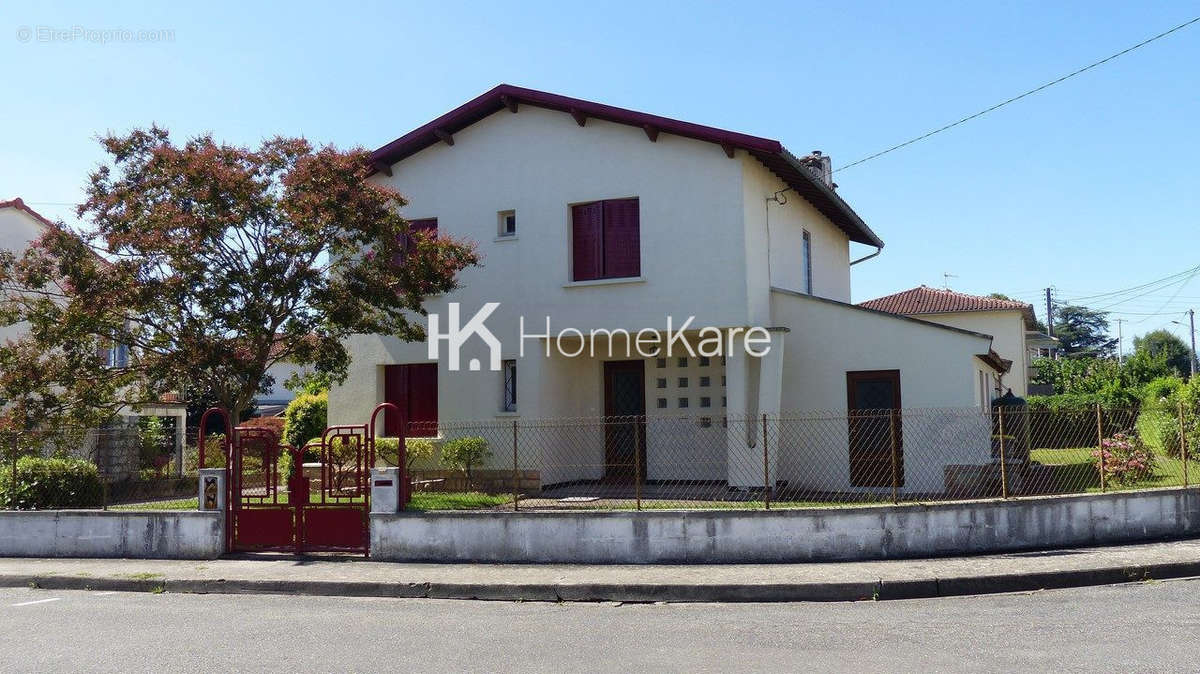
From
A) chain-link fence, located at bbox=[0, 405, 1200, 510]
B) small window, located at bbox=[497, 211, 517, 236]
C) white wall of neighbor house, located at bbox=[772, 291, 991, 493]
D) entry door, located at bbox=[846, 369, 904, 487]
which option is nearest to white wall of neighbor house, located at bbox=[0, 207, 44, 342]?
chain-link fence, located at bbox=[0, 405, 1200, 510]

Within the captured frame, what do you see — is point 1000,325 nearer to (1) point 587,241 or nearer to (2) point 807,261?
(2) point 807,261

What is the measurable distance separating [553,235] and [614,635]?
9917 mm

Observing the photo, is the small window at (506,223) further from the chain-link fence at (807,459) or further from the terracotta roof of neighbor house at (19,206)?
the terracotta roof of neighbor house at (19,206)

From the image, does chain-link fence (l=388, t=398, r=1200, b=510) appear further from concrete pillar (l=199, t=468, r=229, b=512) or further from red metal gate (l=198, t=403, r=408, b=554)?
concrete pillar (l=199, t=468, r=229, b=512)

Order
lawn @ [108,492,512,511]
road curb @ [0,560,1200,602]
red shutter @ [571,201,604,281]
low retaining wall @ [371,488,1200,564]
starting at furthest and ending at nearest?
1. red shutter @ [571,201,604,281]
2. lawn @ [108,492,512,511]
3. low retaining wall @ [371,488,1200,564]
4. road curb @ [0,560,1200,602]

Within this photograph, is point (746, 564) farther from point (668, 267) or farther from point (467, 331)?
point (467, 331)

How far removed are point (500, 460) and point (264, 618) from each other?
25.7 ft

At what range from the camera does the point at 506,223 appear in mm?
17266

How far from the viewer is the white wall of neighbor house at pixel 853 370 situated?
15.3 meters

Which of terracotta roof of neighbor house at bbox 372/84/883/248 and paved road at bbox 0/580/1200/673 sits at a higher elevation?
terracotta roof of neighbor house at bbox 372/84/883/248

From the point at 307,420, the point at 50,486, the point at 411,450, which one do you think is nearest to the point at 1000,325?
the point at 307,420

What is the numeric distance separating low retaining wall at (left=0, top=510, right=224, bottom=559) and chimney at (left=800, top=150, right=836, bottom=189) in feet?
44.8

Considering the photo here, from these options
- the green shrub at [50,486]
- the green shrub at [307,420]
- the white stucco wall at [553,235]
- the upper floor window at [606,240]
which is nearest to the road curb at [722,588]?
the green shrub at [50,486]

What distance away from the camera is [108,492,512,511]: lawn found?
12.5 meters
